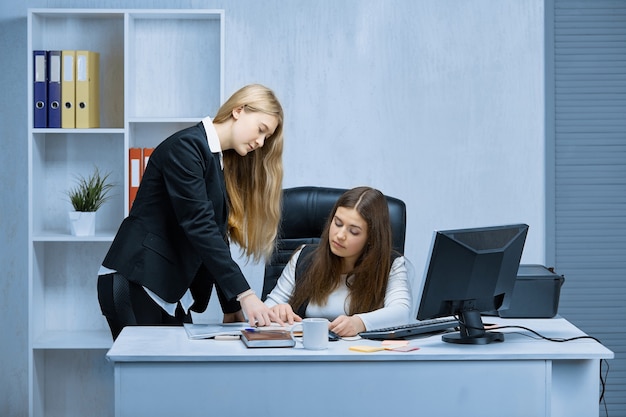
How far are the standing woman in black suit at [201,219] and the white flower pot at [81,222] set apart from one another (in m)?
1.05

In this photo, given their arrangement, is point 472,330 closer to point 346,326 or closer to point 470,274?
point 470,274

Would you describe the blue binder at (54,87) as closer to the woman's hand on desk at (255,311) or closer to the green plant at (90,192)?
the green plant at (90,192)

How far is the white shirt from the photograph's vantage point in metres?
2.57

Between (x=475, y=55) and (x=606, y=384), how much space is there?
169 centimetres

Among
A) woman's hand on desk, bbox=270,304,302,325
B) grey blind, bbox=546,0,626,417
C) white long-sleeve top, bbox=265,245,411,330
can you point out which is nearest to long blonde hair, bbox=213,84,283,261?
white long-sleeve top, bbox=265,245,411,330

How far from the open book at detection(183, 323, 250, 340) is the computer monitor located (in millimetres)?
548

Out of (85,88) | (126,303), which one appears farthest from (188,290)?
(85,88)

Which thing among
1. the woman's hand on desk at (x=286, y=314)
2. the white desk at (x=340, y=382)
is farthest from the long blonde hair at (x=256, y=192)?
the white desk at (x=340, y=382)

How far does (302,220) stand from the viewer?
120 inches

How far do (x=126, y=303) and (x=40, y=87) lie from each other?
1.37 meters

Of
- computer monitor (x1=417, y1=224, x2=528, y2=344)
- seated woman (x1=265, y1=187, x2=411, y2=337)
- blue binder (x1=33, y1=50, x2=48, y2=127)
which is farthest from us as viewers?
blue binder (x1=33, y1=50, x2=48, y2=127)

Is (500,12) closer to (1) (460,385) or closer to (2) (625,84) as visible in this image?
(2) (625,84)

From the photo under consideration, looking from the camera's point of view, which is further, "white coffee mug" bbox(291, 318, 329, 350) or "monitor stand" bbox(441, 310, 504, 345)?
"monitor stand" bbox(441, 310, 504, 345)

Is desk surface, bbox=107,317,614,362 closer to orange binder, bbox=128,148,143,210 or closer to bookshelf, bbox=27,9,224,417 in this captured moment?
orange binder, bbox=128,148,143,210
